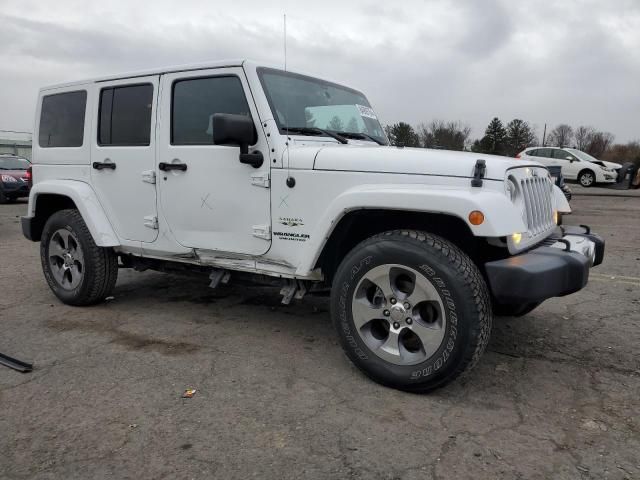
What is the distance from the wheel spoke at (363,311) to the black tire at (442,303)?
0.07 feet

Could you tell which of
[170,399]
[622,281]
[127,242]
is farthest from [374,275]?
[622,281]

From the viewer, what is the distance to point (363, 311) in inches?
119

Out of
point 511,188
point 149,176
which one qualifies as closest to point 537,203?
point 511,188

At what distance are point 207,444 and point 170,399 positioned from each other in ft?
1.79

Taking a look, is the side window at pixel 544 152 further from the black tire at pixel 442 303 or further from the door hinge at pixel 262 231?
the black tire at pixel 442 303

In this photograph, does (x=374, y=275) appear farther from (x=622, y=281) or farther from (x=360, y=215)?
(x=622, y=281)

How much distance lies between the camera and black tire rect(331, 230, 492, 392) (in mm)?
2691

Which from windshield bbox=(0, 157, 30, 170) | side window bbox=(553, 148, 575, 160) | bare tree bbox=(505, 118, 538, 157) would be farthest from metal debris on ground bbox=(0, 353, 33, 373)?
bare tree bbox=(505, 118, 538, 157)

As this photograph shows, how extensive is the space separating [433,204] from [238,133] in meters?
1.28

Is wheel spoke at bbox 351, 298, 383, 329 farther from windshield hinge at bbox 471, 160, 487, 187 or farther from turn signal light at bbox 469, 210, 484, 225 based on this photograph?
windshield hinge at bbox 471, 160, 487, 187

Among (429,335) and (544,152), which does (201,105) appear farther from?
(544,152)

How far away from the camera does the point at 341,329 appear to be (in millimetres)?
3096

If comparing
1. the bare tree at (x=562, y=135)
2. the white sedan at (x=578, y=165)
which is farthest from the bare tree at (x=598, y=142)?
the white sedan at (x=578, y=165)

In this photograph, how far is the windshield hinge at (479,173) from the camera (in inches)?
106
